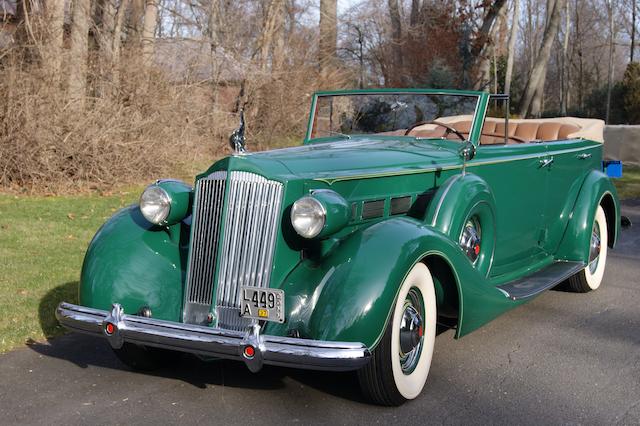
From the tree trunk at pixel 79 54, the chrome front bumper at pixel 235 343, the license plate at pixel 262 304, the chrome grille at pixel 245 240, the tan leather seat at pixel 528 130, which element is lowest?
the chrome front bumper at pixel 235 343

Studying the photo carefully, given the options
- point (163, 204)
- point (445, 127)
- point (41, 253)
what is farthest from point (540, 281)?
point (41, 253)

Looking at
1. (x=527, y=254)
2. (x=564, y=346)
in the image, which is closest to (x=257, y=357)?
(x=564, y=346)

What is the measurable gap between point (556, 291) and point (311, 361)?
3828 mm

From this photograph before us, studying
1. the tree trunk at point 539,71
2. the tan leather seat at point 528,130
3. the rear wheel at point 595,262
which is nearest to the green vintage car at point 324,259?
the rear wheel at point 595,262

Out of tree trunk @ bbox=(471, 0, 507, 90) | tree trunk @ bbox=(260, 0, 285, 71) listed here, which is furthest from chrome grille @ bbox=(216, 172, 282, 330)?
tree trunk @ bbox=(471, 0, 507, 90)

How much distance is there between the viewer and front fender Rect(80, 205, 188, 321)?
4.13 m

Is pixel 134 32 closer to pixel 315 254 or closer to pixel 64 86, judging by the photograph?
pixel 64 86

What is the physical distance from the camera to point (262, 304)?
12.1 feet

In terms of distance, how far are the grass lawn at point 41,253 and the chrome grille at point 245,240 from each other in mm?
1784

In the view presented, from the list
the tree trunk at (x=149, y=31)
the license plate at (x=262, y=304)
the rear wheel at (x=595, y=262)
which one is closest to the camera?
the license plate at (x=262, y=304)

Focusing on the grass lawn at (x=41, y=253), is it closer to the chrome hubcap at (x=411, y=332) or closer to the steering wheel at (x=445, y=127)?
the chrome hubcap at (x=411, y=332)

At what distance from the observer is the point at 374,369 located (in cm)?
369

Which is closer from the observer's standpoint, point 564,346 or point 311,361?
point 311,361

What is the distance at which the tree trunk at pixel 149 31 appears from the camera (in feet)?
41.1
